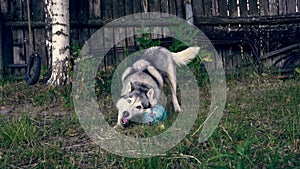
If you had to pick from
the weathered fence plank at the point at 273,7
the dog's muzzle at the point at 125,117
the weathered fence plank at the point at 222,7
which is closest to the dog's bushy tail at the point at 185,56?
the dog's muzzle at the point at 125,117

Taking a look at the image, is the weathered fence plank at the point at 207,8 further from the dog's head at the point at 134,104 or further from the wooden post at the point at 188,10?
the dog's head at the point at 134,104

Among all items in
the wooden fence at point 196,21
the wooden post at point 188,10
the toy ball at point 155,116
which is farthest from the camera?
the wooden post at point 188,10

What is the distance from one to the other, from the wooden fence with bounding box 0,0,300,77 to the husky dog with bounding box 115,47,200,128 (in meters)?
2.26

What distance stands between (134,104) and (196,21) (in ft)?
13.1

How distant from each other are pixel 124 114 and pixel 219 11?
4.63 m

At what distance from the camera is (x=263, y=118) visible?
3.66 metres

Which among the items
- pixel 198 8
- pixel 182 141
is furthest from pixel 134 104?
pixel 198 8

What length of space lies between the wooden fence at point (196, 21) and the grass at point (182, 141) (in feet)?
7.89

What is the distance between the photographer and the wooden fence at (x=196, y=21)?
6938 millimetres

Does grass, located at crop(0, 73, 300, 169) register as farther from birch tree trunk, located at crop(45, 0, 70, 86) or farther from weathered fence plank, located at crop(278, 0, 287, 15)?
weathered fence plank, located at crop(278, 0, 287, 15)

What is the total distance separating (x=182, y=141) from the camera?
307cm

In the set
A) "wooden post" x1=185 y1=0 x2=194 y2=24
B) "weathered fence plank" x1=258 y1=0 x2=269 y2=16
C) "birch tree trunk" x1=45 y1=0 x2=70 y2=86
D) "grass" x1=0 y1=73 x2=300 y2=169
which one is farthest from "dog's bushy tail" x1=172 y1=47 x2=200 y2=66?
"weathered fence plank" x1=258 y1=0 x2=269 y2=16

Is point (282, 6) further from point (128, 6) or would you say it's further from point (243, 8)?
point (128, 6)

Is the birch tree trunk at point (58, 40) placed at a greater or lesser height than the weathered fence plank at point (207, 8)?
lesser
